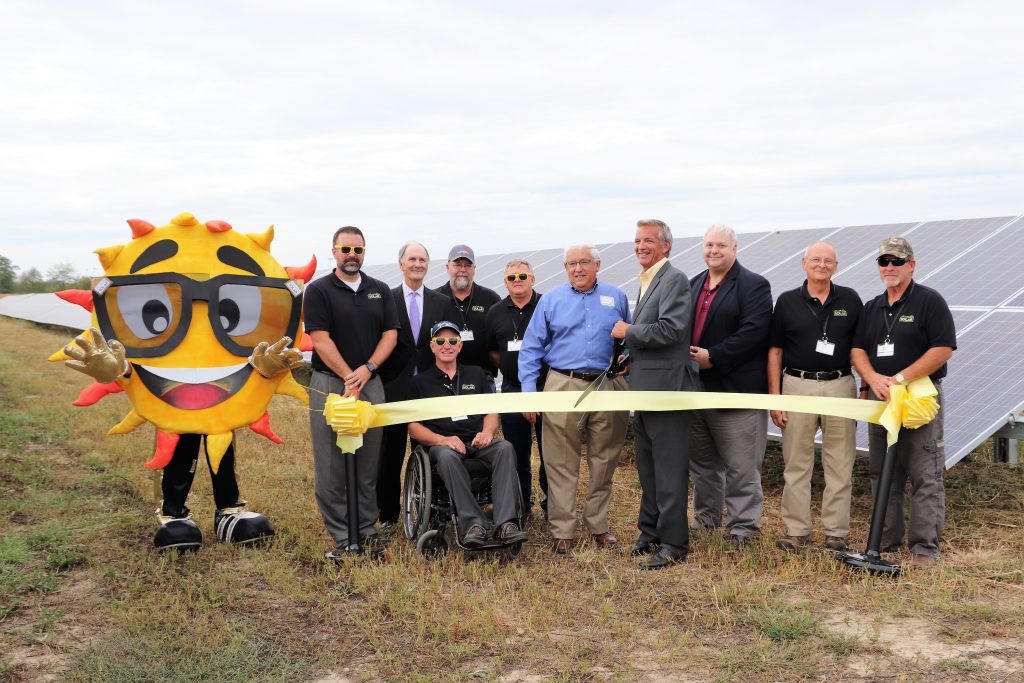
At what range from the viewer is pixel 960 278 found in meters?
8.61

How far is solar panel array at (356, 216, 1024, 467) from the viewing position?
22.3ft

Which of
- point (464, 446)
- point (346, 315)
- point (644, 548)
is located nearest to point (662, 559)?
point (644, 548)

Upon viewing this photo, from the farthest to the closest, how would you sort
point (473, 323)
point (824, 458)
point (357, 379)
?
point (473, 323) → point (824, 458) → point (357, 379)

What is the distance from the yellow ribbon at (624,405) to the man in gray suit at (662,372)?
0.12 m

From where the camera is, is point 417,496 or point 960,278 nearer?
point 417,496

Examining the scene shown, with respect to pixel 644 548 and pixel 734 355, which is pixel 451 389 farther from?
pixel 734 355

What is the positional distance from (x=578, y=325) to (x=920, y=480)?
2455 mm

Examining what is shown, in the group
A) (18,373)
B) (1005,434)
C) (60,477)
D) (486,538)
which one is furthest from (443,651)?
(18,373)

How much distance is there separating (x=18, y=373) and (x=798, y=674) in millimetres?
15518

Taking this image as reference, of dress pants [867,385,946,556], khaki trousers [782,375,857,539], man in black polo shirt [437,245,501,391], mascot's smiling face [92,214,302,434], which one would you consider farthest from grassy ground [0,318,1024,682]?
man in black polo shirt [437,245,501,391]

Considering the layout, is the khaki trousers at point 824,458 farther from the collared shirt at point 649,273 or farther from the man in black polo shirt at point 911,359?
the collared shirt at point 649,273

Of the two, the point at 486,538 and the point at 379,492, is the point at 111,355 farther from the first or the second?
the point at 486,538

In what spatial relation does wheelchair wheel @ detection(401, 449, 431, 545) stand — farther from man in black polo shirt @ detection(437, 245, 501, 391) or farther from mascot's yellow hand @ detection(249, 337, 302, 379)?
mascot's yellow hand @ detection(249, 337, 302, 379)

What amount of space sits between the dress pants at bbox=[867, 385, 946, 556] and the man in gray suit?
1.34 m
